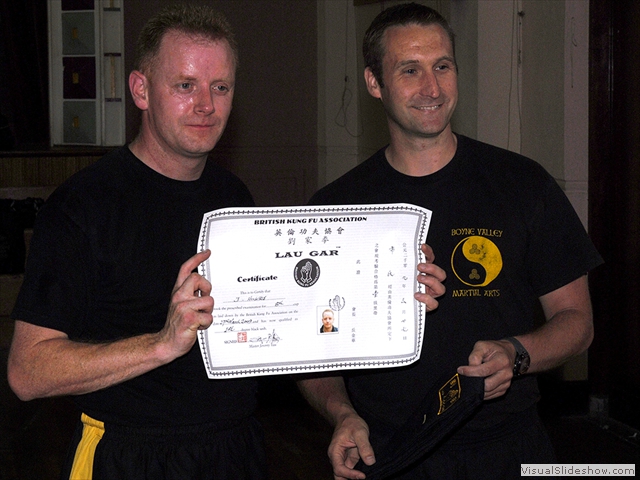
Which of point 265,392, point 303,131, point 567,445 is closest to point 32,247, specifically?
point 567,445

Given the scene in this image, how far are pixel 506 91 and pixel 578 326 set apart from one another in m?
3.15

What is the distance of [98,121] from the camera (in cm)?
666

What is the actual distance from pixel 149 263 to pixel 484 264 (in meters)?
0.78

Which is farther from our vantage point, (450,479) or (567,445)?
(567,445)

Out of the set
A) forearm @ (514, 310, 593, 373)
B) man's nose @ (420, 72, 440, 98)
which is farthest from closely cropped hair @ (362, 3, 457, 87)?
forearm @ (514, 310, 593, 373)

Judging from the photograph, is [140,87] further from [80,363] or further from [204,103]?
[80,363]

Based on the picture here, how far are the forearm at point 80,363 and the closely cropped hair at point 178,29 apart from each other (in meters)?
0.64

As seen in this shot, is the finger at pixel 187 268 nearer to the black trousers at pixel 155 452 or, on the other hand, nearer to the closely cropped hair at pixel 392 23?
the black trousers at pixel 155 452

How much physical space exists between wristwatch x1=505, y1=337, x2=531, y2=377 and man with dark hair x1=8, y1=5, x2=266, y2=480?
0.62 m

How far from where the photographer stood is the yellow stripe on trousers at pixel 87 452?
183 centimetres

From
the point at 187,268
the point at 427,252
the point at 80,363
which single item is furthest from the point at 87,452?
the point at 427,252

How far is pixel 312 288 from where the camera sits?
1.73 metres

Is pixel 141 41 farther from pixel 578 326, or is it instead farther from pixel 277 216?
pixel 578 326
